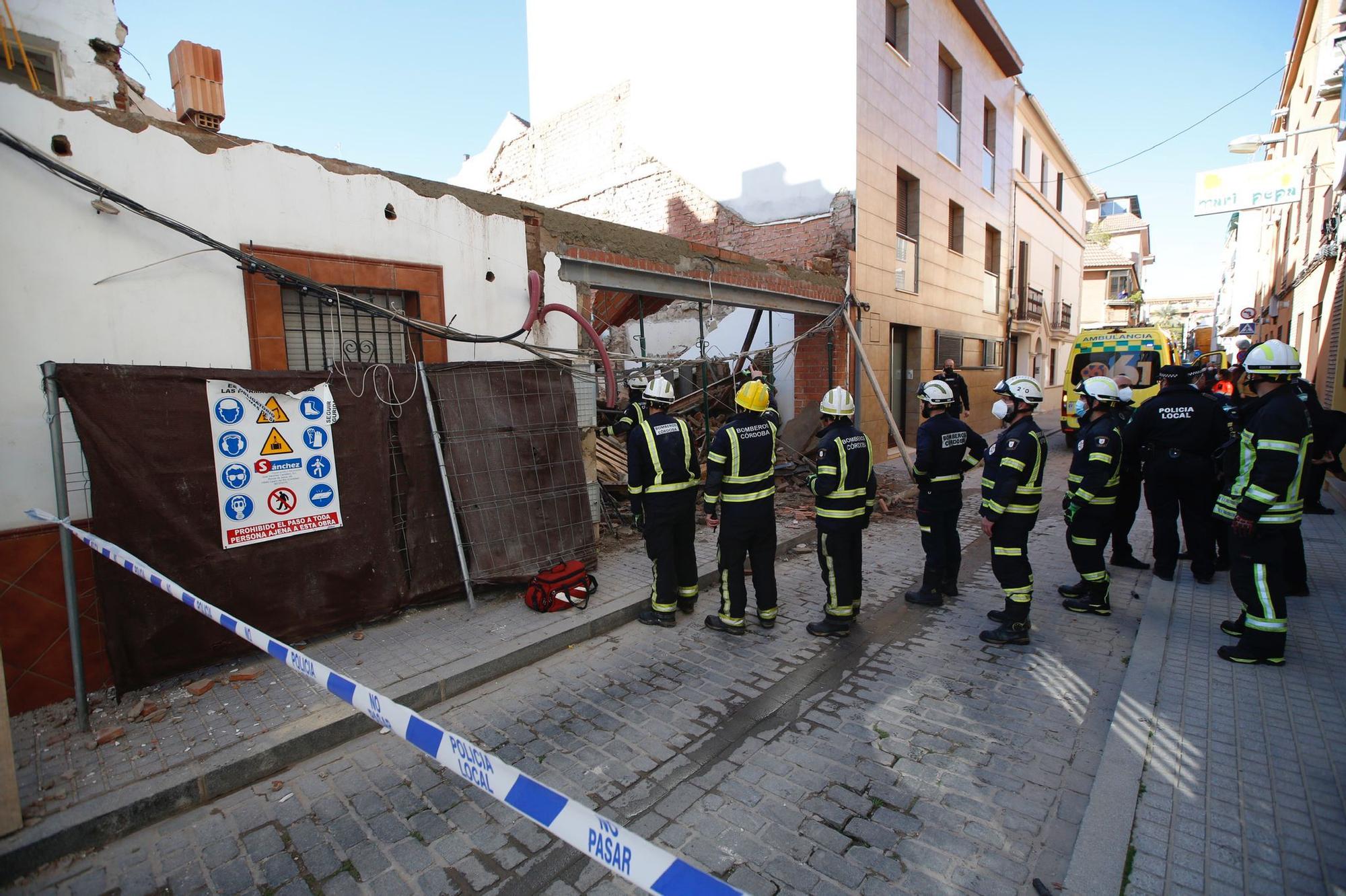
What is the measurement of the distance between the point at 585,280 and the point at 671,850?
18.4ft

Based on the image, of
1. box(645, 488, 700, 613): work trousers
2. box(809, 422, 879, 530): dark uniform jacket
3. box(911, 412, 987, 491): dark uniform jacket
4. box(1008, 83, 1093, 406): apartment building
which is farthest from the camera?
box(1008, 83, 1093, 406): apartment building

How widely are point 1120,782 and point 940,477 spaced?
290 cm

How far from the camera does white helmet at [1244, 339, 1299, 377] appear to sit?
4.34 metres

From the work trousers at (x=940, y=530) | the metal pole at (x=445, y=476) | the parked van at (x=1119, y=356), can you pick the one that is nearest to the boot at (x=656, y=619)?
the metal pole at (x=445, y=476)

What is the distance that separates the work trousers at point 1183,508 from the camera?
566 cm

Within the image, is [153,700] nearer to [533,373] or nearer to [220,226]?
[220,226]

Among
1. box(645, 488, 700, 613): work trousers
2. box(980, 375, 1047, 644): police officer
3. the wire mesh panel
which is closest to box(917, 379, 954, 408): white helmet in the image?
box(980, 375, 1047, 644): police officer

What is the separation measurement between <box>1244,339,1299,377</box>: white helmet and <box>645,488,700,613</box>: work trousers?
412cm

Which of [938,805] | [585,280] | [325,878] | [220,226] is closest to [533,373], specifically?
[585,280]

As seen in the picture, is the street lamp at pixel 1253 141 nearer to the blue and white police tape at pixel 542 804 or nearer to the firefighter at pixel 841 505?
the firefighter at pixel 841 505

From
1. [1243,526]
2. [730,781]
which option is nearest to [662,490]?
[730,781]

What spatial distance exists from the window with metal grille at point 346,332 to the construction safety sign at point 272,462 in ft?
1.63

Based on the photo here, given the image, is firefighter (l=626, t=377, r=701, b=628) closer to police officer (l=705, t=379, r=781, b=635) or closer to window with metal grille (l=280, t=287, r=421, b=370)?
police officer (l=705, t=379, r=781, b=635)

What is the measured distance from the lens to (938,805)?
9.82 ft
